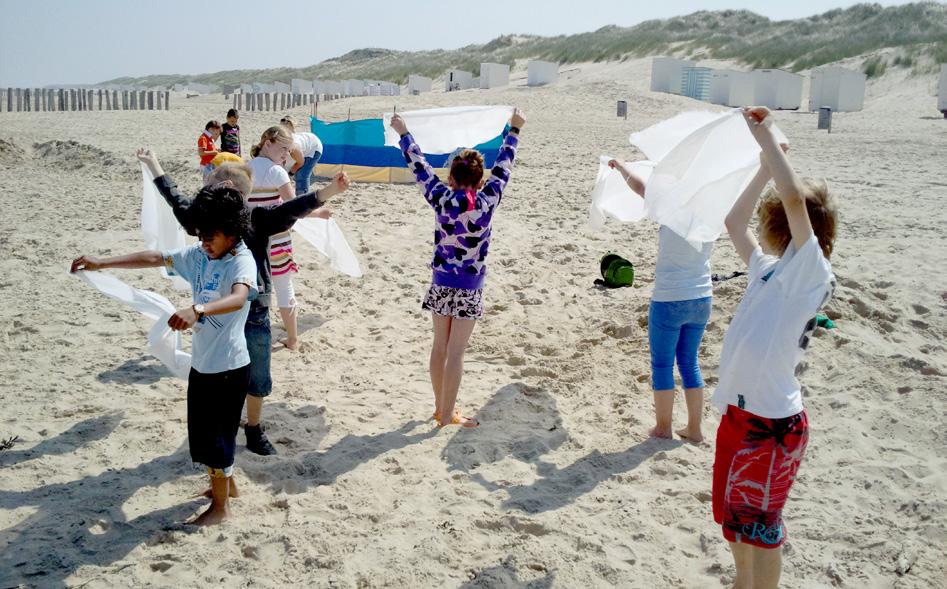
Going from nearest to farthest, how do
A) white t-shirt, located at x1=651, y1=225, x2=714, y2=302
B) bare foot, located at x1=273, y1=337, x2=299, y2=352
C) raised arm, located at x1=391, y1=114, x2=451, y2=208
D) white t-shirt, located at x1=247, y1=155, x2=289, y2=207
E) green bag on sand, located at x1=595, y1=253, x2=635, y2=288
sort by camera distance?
white t-shirt, located at x1=651, y1=225, x2=714, y2=302 → raised arm, located at x1=391, y1=114, x2=451, y2=208 → white t-shirt, located at x1=247, y1=155, x2=289, y2=207 → green bag on sand, located at x1=595, y1=253, x2=635, y2=288 → bare foot, located at x1=273, y1=337, x2=299, y2=352

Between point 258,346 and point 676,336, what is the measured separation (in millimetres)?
2270

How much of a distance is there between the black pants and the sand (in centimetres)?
36

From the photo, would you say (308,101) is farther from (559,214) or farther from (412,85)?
(559,214)

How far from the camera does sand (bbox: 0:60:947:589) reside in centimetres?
335

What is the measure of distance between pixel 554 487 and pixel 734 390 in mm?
1620

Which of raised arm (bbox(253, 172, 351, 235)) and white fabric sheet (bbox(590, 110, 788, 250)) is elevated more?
white fabric sheet (bbox(590, 110, 788, 250))

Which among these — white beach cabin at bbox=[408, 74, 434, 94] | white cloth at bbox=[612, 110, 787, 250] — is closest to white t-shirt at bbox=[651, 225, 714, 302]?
white cloth at bbox=[612, 110, 787, 250]

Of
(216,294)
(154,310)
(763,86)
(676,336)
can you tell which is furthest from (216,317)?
(763,86)

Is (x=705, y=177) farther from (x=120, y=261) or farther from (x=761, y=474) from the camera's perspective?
(x=120, y=261)

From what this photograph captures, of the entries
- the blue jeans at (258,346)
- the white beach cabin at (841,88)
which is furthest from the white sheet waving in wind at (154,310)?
the white beach cabin at (841,88)

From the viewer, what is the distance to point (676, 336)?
4336 millimetres

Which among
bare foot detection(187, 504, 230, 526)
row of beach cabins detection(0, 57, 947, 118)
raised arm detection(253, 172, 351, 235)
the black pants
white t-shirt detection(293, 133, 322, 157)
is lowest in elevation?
bare foot detection(187, 504, 230, 526)

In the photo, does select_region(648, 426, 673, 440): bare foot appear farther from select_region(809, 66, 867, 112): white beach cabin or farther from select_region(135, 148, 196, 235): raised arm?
select_region(809, 66, 867, 112): white beach cabin

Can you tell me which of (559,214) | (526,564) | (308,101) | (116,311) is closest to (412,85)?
(308,101)
